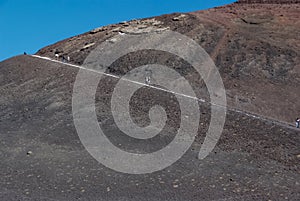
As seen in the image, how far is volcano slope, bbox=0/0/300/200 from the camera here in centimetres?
1365

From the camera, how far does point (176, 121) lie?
1908cm

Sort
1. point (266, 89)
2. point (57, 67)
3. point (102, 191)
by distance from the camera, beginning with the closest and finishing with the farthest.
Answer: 1. point (102, 191)
2. point (266, 89)
3. point (57, 67)

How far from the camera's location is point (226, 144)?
16.9 metres

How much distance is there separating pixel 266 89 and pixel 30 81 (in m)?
13.8

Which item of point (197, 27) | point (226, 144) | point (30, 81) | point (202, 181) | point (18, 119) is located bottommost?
point (202, 181)

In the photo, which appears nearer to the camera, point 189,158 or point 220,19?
point 189,158

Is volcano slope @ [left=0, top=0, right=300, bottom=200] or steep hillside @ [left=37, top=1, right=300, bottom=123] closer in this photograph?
volcano slope @ [left=0, top=0, right=300, bottom=200]

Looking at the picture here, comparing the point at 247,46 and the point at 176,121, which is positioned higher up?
the point at 247,46

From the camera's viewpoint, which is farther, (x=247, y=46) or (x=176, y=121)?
(x=247, y=46)

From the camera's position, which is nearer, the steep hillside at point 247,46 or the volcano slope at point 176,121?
the volcano slope at point 176,121

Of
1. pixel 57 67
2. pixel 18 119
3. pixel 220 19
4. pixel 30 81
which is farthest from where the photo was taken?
pixel 220 19

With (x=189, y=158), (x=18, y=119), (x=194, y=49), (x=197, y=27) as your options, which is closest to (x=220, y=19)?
(x=197, y=27)

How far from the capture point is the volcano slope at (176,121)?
13.6 m

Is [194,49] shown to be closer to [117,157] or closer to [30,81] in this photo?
[30,81]
